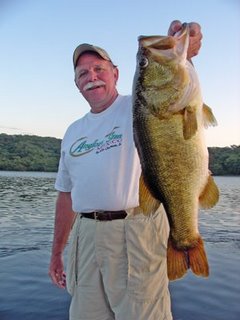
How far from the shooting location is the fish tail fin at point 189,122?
2.57 meters

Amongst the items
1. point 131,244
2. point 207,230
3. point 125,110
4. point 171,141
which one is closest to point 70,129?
point 125,110

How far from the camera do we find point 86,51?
3783 millimetres

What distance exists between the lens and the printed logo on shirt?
3460 mm

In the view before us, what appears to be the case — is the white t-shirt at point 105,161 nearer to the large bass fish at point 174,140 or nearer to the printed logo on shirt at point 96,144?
the printed logo on shirt at point 96,144

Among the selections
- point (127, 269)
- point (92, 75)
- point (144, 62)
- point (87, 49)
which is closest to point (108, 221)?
point (127, 269)

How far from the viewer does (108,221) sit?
11.4 feet

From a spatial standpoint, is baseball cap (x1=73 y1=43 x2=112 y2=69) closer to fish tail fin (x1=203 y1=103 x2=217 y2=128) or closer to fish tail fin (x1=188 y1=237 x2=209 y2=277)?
fish tail fin (x1=203 y1=103 x2=217 y2=128)

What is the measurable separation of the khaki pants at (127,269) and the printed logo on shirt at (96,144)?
578 mm

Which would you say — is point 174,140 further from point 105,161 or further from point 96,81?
point 96,81

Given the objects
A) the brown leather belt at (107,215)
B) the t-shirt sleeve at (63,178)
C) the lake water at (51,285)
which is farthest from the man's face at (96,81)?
the lake water at (51,285)

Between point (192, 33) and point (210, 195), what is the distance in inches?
41.9

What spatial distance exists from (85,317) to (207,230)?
13.2 m

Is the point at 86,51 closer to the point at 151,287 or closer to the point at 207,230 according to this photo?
the point at 151,287

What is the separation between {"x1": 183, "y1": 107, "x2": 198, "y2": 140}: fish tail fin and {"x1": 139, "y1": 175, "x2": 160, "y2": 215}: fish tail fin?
0.45 m
